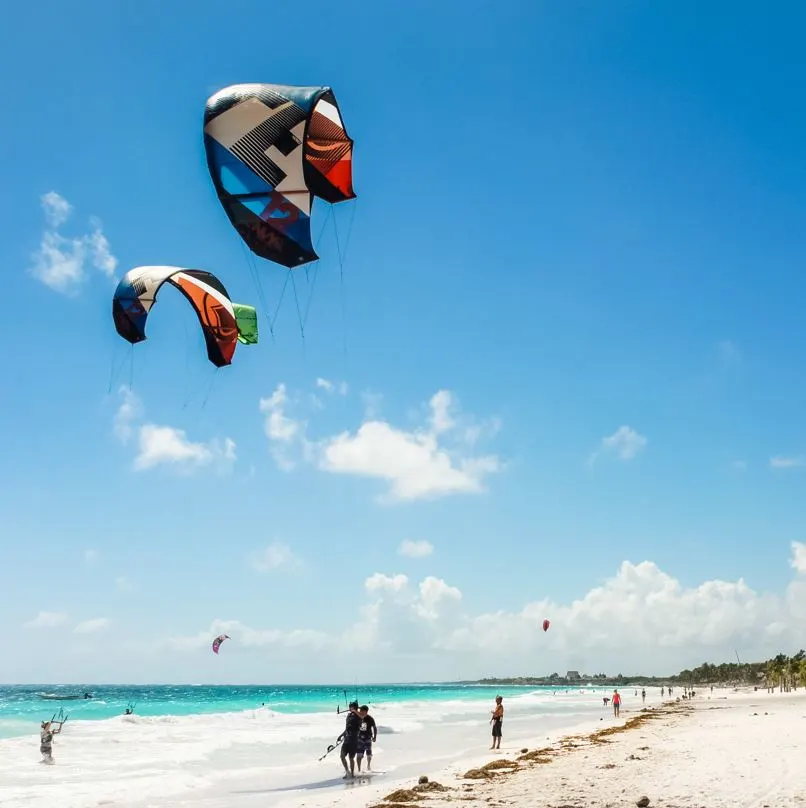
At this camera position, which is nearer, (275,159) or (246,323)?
(275,159)

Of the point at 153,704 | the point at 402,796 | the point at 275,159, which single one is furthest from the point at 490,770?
the point at 153,704

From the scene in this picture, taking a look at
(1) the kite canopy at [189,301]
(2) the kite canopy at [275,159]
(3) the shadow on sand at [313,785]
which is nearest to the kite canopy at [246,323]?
(1) the kite canopy at [189,301]

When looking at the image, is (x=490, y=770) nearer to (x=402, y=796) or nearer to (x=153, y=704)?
(x=402, y=796)

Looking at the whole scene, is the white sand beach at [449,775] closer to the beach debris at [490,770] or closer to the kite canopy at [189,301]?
the beach debris at [490,770]

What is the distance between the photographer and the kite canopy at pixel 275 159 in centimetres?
1002

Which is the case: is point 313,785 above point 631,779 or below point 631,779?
below

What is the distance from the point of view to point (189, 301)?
15.8 meters

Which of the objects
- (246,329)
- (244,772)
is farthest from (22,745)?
(246,329)

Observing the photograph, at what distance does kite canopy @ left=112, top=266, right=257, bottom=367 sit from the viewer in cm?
1542

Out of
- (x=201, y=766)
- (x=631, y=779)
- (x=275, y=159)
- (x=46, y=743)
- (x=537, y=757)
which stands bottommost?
(x=201, y=766)

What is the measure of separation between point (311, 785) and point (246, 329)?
10179mm

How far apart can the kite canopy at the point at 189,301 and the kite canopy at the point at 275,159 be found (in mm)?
5564

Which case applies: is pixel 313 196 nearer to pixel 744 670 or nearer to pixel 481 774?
pixel 481 774

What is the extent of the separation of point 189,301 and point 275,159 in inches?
251
